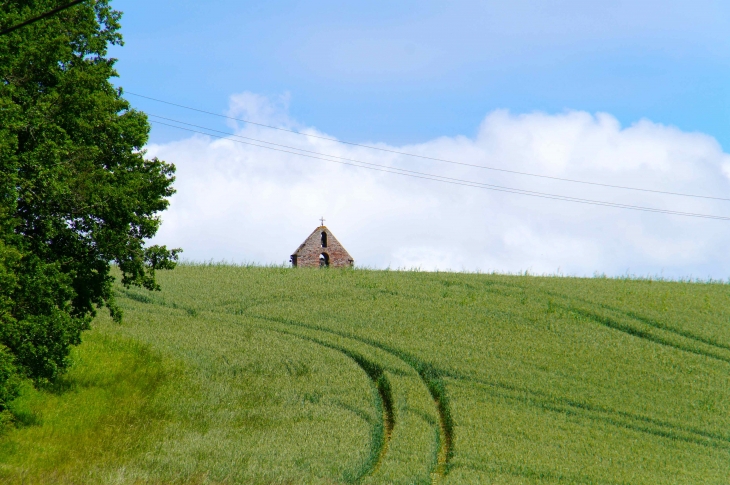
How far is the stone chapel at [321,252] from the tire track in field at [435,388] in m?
21.3

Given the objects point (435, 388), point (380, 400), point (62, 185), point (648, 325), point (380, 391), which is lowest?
point (380, 400)

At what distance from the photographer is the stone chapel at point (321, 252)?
5944 cm

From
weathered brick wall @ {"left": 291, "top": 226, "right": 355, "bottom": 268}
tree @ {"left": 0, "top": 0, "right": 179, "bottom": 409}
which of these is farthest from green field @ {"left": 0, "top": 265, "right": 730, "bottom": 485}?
weathered brick wall @ {"left": 291, "top": 226, "right": 355, "bottom": 268}

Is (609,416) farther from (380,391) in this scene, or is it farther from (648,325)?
(648,325)

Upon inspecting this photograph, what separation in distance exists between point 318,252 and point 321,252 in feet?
1.18

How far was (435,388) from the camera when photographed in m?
29.6

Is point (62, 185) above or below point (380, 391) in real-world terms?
above

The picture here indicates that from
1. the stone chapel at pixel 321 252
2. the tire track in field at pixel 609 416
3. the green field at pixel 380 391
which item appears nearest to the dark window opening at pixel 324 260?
the stone chapel at pixel 321 252

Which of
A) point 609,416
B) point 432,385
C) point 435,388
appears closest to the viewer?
point 609,416

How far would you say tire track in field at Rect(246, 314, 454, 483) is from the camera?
23391mm

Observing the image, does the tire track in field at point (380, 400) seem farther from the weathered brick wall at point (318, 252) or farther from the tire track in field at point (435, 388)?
the weathered brick wall at point (318, 252)

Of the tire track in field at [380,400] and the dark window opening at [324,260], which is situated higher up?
the dark window opening at [324,260]

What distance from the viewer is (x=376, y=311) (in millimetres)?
39375

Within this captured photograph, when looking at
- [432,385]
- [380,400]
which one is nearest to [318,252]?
[432,385]
